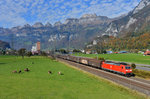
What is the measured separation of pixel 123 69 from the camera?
44.9 meters

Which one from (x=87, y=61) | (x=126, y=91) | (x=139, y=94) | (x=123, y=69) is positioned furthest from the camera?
A: (x=87, y=61)

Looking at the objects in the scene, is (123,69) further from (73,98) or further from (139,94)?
(73,98)

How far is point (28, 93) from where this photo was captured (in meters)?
A: 21.6

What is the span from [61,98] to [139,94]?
14898 millimetres

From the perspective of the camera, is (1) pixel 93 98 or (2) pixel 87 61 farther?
(2) pixel 87 61

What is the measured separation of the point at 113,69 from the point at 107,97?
92.7 ft

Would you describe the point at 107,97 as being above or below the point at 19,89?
below

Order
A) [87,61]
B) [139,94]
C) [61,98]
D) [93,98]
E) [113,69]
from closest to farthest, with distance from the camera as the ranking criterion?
[61,98]
[93,98]
[139,94]
[113,69]
[87,61]

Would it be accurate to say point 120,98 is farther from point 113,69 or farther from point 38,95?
point 113,69

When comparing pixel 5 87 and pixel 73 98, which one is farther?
pixel 5 87

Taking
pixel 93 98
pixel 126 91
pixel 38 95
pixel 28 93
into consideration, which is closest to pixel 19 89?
pixel 28 93

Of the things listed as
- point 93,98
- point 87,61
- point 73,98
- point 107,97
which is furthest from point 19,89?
point 87,61

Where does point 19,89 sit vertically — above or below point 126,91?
above

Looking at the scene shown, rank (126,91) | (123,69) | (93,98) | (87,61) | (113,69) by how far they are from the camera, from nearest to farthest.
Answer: (93,98) → (126,91) → (123,69) → (113,69) → (87,61)
